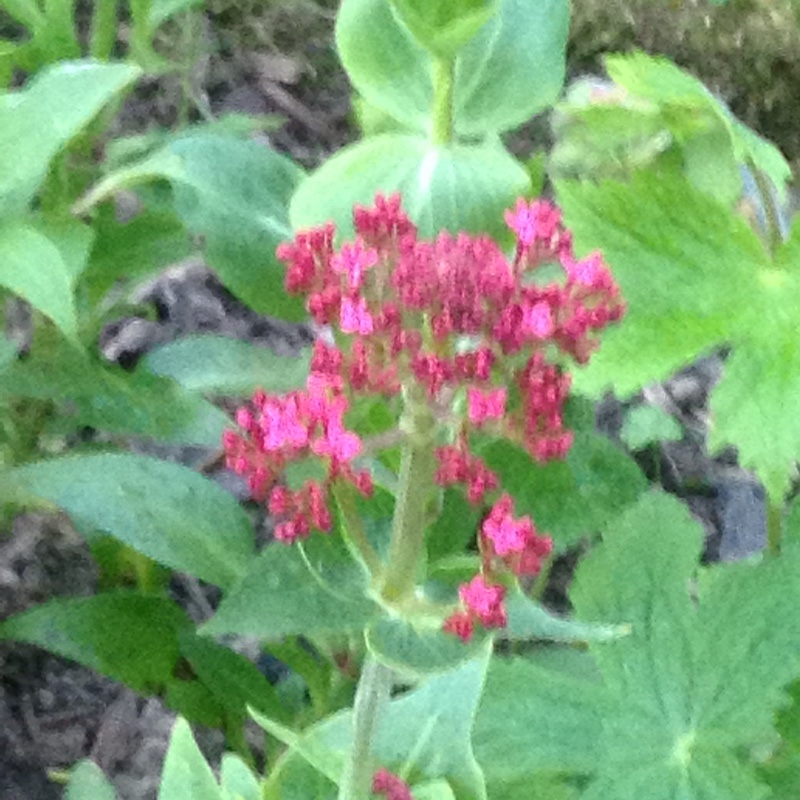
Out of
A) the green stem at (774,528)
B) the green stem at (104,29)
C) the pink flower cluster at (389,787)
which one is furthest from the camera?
the green stem at (104,29)

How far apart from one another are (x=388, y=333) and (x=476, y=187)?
274 millimetres

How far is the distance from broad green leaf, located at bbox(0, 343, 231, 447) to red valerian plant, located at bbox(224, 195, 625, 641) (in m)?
0.42

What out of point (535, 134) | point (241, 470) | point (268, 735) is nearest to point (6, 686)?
point (268, 735)

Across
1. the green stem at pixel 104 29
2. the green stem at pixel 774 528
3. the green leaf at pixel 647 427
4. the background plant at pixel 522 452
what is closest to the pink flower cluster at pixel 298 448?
the background plant at pixel 522 452

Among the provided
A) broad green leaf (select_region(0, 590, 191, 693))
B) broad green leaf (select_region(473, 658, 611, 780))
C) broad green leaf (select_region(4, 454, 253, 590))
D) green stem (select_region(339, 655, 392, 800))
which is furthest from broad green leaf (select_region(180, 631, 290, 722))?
green stem (select_region(339, 655, 392, 800))

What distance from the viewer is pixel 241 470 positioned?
516mm

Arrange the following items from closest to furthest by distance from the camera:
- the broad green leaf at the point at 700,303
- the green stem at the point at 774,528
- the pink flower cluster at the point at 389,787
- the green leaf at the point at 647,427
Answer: the pink flower cluster at the point at 389,787
the broad green leaf at the point at 700,303
the green stem at the point at 774,528
the green leaf at the point at 647,427

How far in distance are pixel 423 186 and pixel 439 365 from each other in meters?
0.28

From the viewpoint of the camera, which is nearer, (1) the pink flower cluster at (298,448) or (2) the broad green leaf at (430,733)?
(1) the pink flower cluster at (298,448)

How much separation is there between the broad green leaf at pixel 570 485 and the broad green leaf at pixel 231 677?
11.0 inches

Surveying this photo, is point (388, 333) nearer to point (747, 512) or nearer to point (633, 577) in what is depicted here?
point (633, 577)

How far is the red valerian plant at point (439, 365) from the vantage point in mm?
499

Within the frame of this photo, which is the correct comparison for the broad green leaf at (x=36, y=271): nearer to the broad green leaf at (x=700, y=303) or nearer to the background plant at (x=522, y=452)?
the background plant at (x=522, y=452)

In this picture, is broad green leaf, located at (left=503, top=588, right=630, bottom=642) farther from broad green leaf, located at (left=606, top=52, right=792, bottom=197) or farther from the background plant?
broad green leaf, located at (left=606, top=52, right=792, bottom=197)
